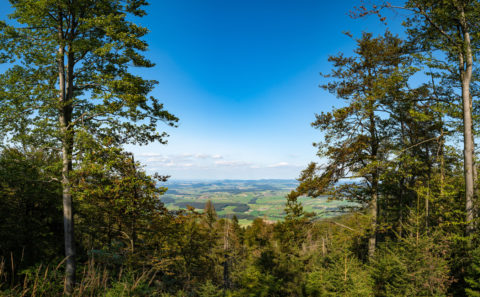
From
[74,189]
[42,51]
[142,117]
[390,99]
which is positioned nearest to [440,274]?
[390,99]

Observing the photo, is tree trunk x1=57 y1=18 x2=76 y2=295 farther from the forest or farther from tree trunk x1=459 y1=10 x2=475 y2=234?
tree trunk x1=459 y1=10 x2=475 y2=234

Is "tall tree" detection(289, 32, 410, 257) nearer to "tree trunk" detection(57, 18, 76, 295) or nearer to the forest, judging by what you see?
the forest

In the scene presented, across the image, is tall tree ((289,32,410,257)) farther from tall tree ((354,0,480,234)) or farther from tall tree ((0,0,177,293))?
tall tree ((0,0,177,293))

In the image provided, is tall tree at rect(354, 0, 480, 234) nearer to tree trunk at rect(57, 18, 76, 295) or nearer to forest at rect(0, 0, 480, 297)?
forest at rect(0, 0, 480, 297)

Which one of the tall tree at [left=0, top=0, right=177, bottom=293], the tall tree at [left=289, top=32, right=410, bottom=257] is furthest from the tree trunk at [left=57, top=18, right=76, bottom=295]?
the tall tree at [left=289, top=32, right=410, bottom=257]

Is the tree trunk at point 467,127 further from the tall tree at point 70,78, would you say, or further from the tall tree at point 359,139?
the tall tree at point 70,78

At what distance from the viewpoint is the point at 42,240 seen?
965 centimetres

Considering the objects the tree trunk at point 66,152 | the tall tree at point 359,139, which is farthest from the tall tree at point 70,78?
the tall tree at point 359,139

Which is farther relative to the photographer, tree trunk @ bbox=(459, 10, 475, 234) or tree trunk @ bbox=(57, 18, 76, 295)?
tree trunk @ bbox=(459, 10, 475, 234)

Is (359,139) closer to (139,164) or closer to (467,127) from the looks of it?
(467,127)

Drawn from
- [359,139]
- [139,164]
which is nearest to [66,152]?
[139,164]

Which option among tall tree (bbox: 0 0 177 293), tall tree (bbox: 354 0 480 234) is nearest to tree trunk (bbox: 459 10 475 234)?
tall tree (bbox: 354 0 480 234)

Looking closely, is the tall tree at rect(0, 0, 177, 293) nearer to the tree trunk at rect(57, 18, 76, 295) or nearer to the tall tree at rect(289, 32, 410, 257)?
the tree trunk at rect(57, 18, 76, 295)

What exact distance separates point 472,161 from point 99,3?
14.9 metres
